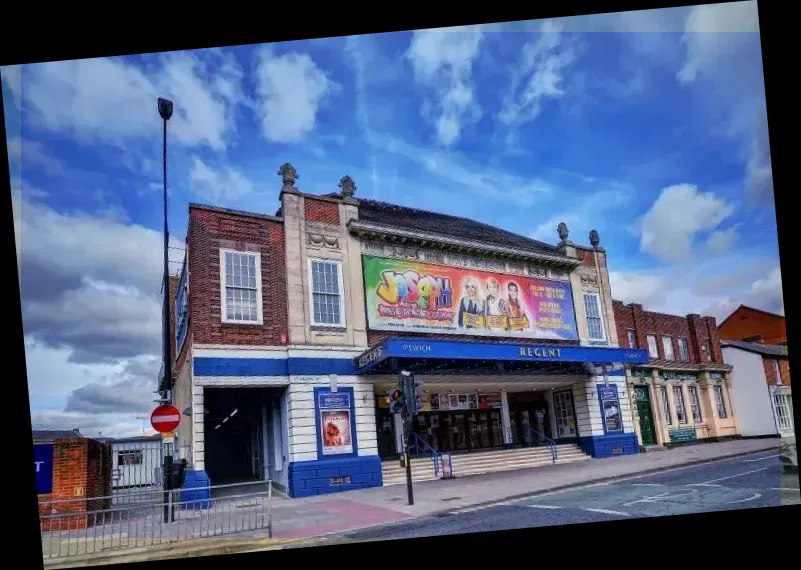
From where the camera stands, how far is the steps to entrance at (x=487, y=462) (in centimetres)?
1441

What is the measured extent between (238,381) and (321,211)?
4.72 metres

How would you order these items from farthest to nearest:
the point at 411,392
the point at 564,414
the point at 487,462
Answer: the point at 564,414 → the point at 487,462 → the point at 411,392

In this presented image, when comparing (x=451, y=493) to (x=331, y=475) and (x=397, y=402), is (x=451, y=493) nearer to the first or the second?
(x=397, y=402)

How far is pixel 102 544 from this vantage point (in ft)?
26.1

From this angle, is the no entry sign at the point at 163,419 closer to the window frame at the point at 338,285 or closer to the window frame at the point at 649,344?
the window frame at the point at 338,285

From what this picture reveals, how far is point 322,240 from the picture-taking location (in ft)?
49.0

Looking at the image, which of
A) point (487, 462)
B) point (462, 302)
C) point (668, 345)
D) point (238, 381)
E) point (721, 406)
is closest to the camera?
point (238, 381)

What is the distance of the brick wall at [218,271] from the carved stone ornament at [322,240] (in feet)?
2.34

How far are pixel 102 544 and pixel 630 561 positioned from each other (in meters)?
6.61

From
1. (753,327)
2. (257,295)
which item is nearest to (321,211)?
(257,295)

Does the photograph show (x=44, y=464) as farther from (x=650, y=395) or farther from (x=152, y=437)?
(x=650, y=395)

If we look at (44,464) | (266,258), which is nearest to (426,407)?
(266,258)

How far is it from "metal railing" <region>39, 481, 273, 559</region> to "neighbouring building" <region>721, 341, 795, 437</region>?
51.8 feet

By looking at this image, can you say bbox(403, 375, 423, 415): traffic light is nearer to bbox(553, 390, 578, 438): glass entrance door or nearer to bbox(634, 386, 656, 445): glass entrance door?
bbox(553, 390, 578, 438): glass entrance door
